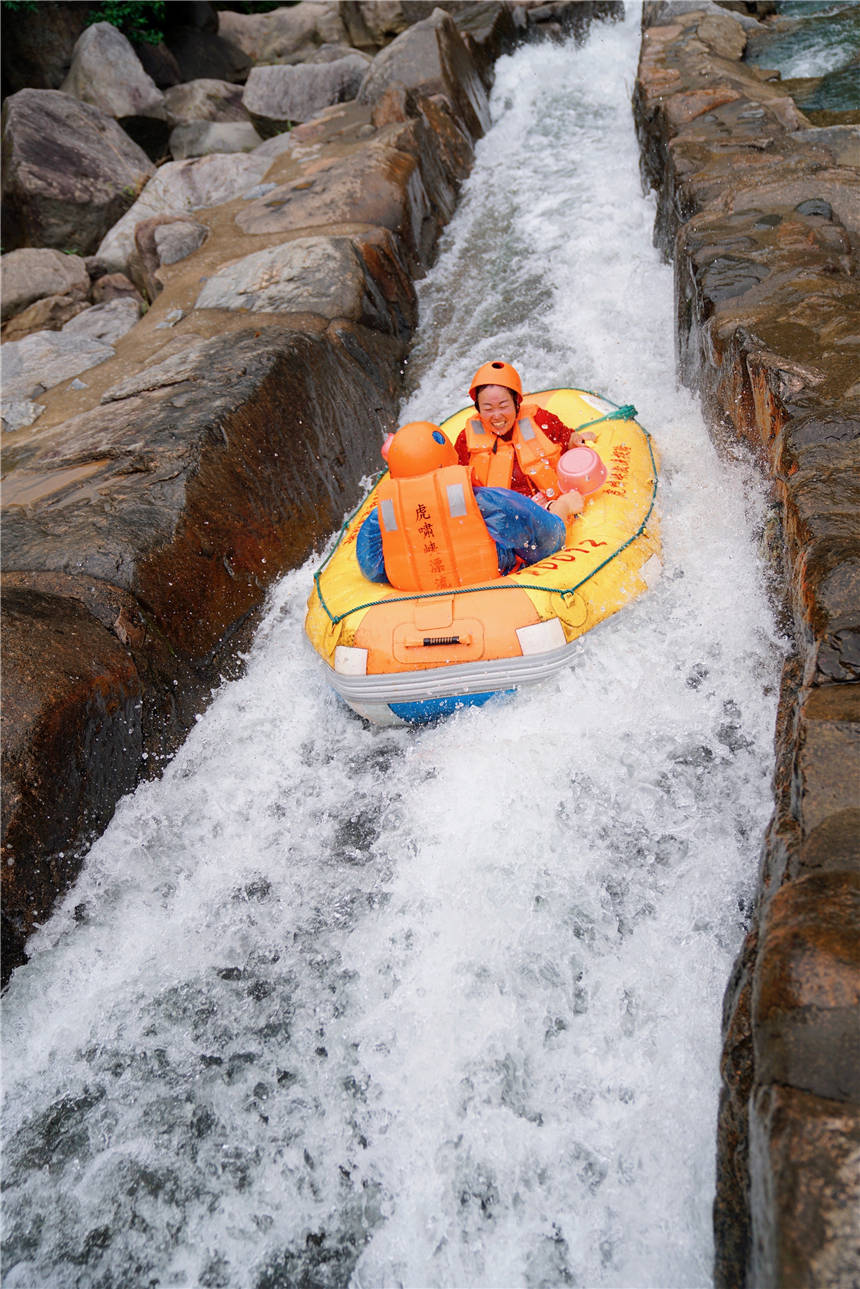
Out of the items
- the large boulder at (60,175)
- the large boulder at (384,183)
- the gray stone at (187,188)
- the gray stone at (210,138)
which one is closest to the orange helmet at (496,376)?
the large boulder at (384,183)

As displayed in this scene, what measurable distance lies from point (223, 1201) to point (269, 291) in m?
5.72

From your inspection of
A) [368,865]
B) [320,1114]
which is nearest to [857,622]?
[368,865]

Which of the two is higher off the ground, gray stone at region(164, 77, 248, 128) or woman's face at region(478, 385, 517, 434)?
gray stone at region(164, 77, 248, 128)

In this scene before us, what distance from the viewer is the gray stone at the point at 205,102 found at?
10.9 m

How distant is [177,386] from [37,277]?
12.1 feet

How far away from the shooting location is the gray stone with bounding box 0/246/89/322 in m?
7.60

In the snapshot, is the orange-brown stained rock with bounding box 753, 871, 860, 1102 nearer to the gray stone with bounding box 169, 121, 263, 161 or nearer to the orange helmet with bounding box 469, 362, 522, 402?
the orange helmet with bounding box 469, 362, 522, 402

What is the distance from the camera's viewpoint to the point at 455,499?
3727 mm

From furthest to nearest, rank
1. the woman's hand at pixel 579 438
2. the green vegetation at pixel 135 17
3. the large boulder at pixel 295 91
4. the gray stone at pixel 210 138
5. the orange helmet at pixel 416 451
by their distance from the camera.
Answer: the green vegetation at pixel 135 17
the large boulder at pixel 295 91
the gray stone at pixel 210 138
the woman's hand at pixel 579 438
the orange helmet at pixel 416 451

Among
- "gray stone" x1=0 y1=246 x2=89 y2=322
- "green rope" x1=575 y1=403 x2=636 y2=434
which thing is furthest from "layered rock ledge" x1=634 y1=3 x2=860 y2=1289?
"gray stone" x1=0 y1=246 x2=89 y2=322

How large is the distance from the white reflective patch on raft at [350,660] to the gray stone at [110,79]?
31.0ft

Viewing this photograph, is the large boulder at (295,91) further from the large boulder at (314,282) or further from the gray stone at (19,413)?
the gray stone at (19,413)

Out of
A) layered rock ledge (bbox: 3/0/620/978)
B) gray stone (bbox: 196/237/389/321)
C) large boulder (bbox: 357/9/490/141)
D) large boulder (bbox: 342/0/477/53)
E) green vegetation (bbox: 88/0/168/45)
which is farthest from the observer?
large boulder (bbox: 342/0/477/53)

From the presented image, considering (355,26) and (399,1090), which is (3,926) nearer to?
(399,1090)
